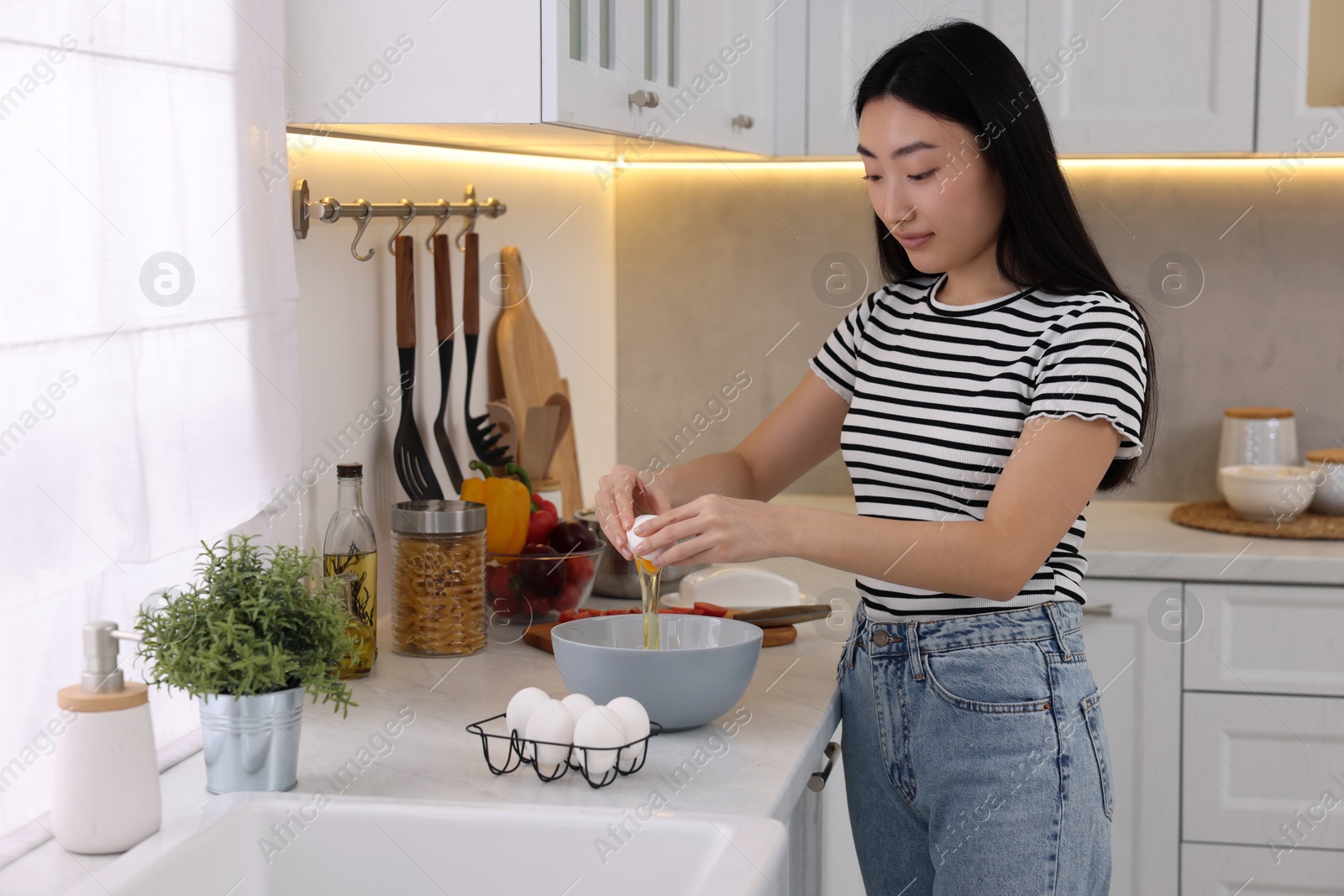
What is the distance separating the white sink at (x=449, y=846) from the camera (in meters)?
0.99

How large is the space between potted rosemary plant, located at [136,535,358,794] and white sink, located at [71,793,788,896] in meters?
0.04

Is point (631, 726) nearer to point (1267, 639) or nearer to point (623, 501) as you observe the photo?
point (623, 501)

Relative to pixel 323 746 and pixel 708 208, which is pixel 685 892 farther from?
pixel 708 208

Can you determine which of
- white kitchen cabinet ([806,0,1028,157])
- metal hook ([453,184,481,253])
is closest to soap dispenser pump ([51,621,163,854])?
metal hook ([453,184,481,253])

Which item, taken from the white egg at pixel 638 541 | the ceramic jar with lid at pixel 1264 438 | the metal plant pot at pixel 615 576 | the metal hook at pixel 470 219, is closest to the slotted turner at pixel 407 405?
the metal hook at pixel 470 219

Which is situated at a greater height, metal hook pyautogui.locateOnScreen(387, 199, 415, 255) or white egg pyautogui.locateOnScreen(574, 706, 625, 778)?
metal hook pyautogui.locateOnScreen(387, 199, 415, 255)

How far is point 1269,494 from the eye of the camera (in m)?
2.23

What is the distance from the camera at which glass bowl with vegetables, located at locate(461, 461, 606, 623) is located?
5.25 feet

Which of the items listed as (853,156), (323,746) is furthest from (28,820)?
(853,156)

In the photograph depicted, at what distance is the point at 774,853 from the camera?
96 cm

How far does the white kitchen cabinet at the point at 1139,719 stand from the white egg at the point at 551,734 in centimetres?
123

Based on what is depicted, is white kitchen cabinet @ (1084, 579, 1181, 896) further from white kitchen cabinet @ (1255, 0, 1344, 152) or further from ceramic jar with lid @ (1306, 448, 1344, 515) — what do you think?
white kitchen cabinet @ (1255, 0, 1344, 152)

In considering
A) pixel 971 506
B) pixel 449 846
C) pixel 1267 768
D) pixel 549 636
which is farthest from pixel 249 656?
pixel 1267 768

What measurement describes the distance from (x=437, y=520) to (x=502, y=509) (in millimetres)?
182
